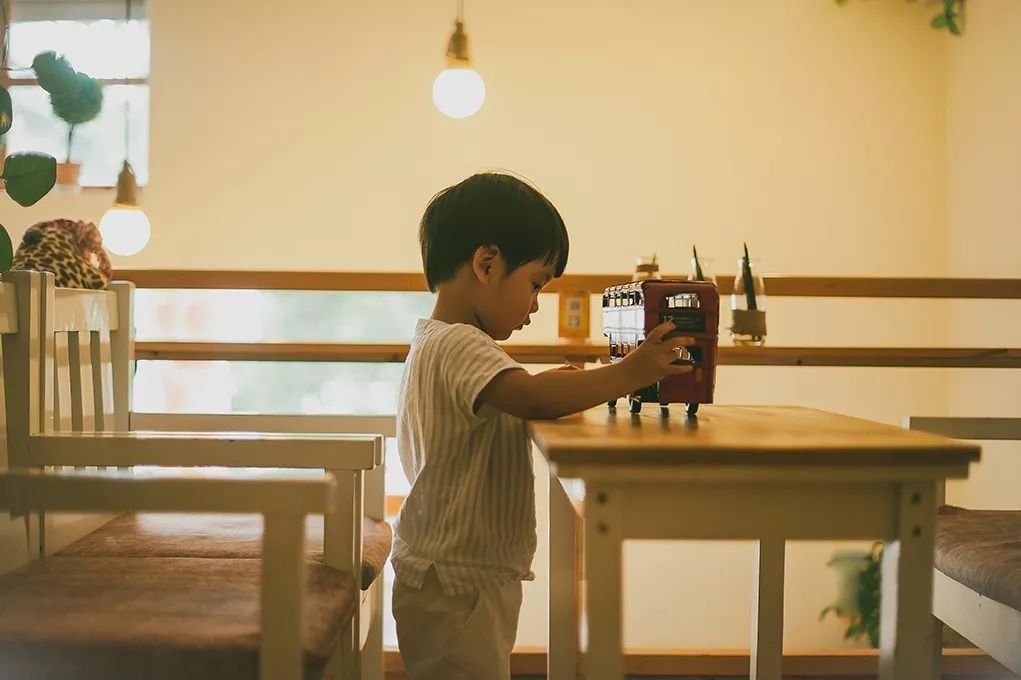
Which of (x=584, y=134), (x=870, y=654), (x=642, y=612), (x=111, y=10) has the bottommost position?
(x=642, y=612)

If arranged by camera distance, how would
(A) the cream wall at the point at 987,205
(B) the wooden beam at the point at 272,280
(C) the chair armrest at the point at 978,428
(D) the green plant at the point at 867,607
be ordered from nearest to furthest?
(C) the chair armrest at the point at 978,428, (B) the wooden beam at the point at 272,280, (A) the cream wall at the point at 987,205, (D) the green plant at the point at 867,607

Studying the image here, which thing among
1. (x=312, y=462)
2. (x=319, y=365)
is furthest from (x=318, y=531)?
(x=319, y=365)

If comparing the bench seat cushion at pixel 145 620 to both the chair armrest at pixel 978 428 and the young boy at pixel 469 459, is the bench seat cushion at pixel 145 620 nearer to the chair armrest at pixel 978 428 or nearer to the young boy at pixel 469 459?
the young boy at pixel 469 459

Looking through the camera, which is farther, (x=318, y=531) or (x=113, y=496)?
(x=318, y=531)

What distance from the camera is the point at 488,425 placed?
128 cm

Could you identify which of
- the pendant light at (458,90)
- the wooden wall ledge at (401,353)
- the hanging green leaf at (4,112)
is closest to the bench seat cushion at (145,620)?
the hanging green leaf at (4,112)

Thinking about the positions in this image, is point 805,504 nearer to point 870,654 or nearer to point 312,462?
point 312,462

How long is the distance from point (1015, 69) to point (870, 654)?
2.63m

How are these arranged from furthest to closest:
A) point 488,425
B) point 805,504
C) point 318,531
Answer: point 318,531 < point 488,425 < point 805,504

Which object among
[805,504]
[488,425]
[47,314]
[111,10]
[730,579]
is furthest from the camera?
[111,10]

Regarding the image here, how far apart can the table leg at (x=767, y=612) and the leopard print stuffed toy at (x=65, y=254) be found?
1.27m

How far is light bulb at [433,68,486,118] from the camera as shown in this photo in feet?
11.3

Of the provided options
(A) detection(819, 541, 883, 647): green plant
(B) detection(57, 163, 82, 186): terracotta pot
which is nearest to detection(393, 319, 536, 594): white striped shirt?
(A) detection(819, 541, 883, 647): green plant

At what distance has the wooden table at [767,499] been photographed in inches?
34.6
